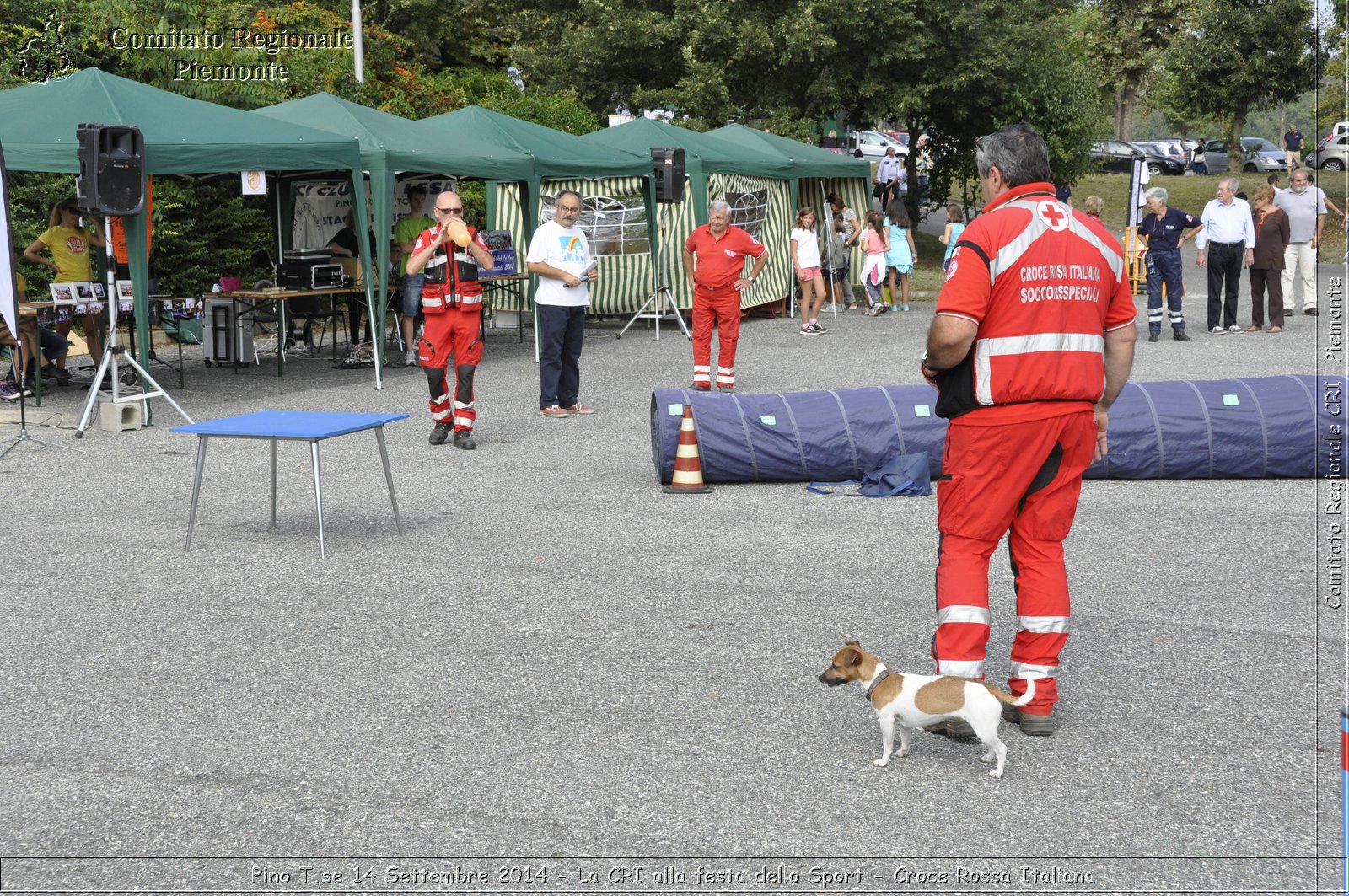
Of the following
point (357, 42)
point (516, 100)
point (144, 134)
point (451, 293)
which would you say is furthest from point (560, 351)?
point (516, 100)

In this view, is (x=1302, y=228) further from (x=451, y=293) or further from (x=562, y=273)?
(x=451, y=293)

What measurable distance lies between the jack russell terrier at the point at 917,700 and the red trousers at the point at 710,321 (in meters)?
8.88

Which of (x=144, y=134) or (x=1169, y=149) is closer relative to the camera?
(x=144, y=134)

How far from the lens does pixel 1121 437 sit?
927cm

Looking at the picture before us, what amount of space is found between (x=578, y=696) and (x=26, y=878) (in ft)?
6.50

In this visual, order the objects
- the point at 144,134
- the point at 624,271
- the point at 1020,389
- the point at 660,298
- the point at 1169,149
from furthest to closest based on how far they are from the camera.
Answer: the point at 1169,149 → the point at 624,271 → the point at 660,298 → the point at 144,134 → the point at 1020,389

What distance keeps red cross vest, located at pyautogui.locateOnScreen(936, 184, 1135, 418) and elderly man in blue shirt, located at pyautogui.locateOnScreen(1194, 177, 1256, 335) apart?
13.8 metres

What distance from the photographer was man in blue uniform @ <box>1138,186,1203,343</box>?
17.2m

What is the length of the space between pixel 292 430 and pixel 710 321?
6669 millimetres

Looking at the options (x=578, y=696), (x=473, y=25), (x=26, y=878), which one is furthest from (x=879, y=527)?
(x=473, y=25)

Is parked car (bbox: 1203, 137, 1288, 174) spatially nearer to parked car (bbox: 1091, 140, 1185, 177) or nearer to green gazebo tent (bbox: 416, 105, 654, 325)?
parked car (bbox: 1091, 140, 1185, 177)

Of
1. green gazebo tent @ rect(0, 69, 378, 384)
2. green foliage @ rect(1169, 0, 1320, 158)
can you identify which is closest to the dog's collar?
green gazebo tent @ rect(0, 69, 378, 384)

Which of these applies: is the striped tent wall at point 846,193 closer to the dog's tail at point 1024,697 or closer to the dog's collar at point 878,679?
the dog's tail at point 1024,697

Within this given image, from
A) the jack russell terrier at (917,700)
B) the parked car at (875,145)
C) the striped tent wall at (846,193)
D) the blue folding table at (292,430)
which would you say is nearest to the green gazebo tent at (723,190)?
the striped tent wall at (846,193)
